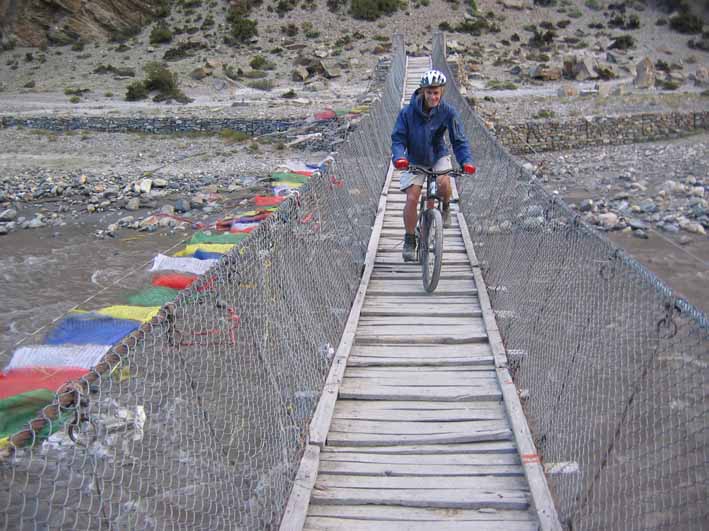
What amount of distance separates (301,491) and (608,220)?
468 inches

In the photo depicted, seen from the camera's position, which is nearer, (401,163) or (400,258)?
(401,163)

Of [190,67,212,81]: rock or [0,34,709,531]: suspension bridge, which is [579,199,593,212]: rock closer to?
[0,34,709,531]: suspension bridge

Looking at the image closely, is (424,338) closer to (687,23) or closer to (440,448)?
(440,448)

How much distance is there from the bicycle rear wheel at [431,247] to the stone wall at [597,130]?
15.9 m

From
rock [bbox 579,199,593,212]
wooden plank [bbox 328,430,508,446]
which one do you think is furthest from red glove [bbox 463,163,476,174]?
rock [bbox 579,199,593,212]

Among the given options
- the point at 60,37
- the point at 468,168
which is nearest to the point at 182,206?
the point at 468,168

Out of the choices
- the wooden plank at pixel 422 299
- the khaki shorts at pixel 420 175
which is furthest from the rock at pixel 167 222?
the wooden plank at pixel 422 299

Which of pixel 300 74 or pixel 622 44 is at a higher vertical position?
pixel 622 44

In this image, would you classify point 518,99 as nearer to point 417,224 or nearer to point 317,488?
point 417,224

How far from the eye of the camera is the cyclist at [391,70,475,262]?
5340 mm

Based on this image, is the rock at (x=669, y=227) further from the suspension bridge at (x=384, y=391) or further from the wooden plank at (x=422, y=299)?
the wooden plank at (x=422, y=299)

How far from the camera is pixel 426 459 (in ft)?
11.1

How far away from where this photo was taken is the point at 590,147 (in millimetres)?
21609

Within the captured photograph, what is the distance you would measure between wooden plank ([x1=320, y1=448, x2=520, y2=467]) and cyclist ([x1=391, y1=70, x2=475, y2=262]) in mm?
2498
